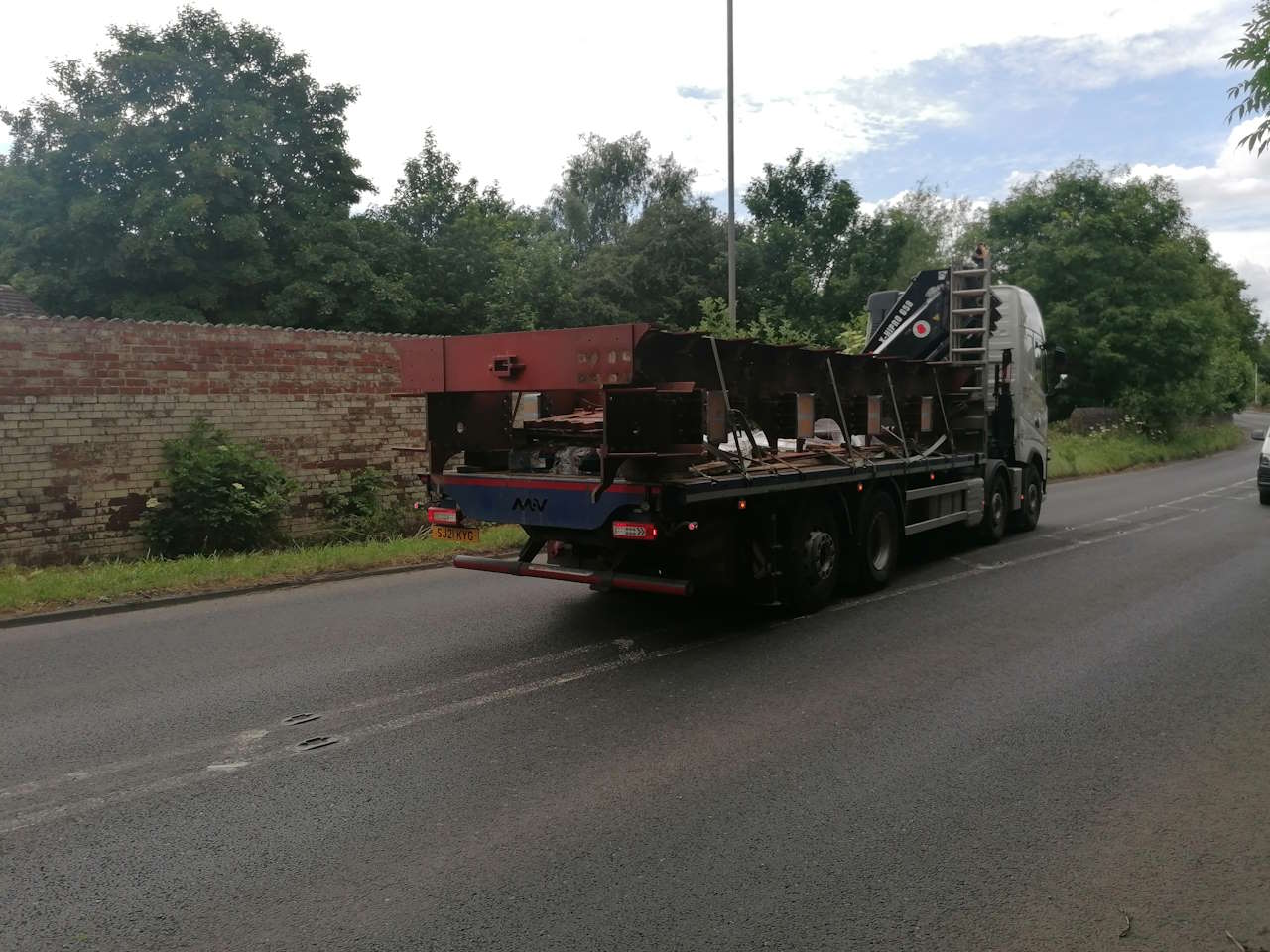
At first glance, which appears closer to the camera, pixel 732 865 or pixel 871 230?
pixel 732 865

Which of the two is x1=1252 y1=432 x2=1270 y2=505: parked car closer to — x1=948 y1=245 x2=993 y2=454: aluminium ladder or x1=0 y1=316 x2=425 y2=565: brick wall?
x1=948 y1=245 x2=993 y2=454: aluminium ladder

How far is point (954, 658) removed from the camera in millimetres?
6629

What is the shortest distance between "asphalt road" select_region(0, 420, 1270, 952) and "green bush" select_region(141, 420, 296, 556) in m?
3.56

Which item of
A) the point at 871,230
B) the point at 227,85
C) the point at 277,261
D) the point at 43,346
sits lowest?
the point at 43,346

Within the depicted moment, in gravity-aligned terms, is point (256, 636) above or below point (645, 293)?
below

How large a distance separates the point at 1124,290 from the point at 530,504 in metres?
30.6

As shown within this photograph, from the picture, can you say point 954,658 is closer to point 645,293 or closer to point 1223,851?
point 1223,851

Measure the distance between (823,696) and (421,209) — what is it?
31451 millimetres

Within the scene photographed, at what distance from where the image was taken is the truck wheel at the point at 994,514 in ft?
39.7

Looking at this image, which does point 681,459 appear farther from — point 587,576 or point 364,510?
point 364,510

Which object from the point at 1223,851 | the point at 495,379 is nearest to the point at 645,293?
the point at 495,379

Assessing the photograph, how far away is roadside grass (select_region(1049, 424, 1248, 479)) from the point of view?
25906 mm

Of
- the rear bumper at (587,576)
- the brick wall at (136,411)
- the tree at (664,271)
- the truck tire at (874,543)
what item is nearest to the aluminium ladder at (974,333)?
the truck tire at (874,543)

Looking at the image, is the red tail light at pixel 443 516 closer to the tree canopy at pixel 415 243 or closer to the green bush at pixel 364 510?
the green bush at pixel 364 510
